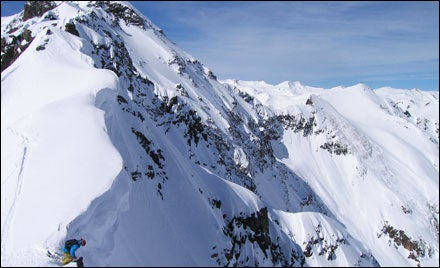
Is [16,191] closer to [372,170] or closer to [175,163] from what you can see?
[175,163]

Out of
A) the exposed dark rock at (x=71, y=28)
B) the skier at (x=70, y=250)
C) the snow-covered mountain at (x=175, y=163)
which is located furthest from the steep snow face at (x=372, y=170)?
the skier at (x=70, y=250)

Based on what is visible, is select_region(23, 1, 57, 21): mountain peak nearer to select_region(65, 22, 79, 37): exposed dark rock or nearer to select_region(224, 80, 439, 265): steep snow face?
select_region(65, 22, 79, 37): exposed dark rock

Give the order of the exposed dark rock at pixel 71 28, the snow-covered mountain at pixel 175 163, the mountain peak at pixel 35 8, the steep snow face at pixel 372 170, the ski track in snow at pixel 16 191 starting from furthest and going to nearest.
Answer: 1. the steep snow face at pixel 372 170
2. the mountain peak at pixel 35 8
3. the exposed dark rock at pixel 71 28
4. the snow-covered mountain at pixel 175 163
5. the ski track in snow at pixel 16 191

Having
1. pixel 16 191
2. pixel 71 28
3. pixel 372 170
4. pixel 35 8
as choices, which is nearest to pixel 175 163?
pixel 16 191

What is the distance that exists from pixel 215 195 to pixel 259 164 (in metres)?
43.5

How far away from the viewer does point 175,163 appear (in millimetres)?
37438

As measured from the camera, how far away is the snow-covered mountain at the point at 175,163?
62.5 feet

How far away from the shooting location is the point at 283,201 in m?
81.9

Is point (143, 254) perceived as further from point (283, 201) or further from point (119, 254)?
point (283, 201)

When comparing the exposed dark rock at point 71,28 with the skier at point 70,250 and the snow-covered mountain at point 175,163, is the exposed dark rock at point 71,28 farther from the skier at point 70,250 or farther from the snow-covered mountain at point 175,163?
the skier at point 70,250

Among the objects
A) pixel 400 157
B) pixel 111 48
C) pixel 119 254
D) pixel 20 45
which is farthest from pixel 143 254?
pixel 400 157

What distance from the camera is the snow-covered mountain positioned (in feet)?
62.5

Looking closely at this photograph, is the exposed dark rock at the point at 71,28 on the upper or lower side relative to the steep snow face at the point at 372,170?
upper

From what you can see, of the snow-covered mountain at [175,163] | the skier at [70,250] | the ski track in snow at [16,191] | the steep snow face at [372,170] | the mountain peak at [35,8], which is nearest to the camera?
the skier at [70,250]
